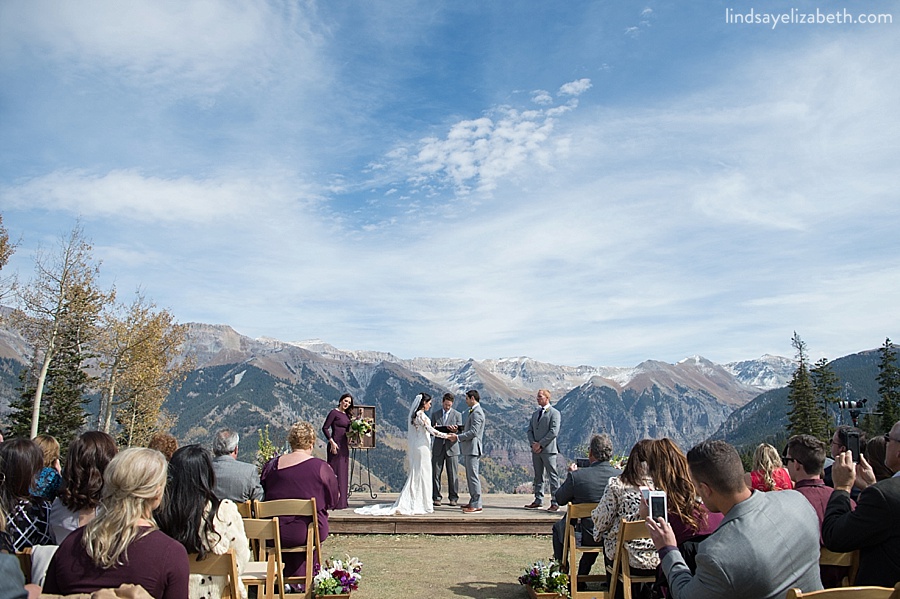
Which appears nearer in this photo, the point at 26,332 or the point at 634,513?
the point at 634,513

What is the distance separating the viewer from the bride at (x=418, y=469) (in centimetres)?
1074

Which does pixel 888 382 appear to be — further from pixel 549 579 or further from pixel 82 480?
pixel 82 480

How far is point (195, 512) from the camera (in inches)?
149

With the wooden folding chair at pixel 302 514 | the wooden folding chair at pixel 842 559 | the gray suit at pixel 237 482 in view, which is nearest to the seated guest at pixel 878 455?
the wooden folding chair at pixel 842 559

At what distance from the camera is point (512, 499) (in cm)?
1366

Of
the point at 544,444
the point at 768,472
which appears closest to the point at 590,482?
the point at 768,472

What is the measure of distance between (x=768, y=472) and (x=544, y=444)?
19.6 ft

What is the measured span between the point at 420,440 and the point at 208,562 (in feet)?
24.3

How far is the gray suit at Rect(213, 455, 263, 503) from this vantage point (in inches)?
229

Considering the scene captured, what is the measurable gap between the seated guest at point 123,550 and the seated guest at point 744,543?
208 centimetres

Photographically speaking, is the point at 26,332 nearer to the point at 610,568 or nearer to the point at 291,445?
the point at 291,445

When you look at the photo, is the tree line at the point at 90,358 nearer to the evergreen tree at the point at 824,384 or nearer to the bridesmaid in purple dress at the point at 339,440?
the bridesmaid in purple dress at the point at 339,440

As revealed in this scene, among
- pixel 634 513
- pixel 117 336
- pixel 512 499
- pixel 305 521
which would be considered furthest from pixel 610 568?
pixel 117 336

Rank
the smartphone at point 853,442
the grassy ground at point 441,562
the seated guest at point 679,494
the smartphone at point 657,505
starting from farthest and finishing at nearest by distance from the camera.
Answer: the grassy ground at point 441,562 → the smartphone at point 853,442 → the seated guest at point 679,494 → the smartphone at point 657,505
